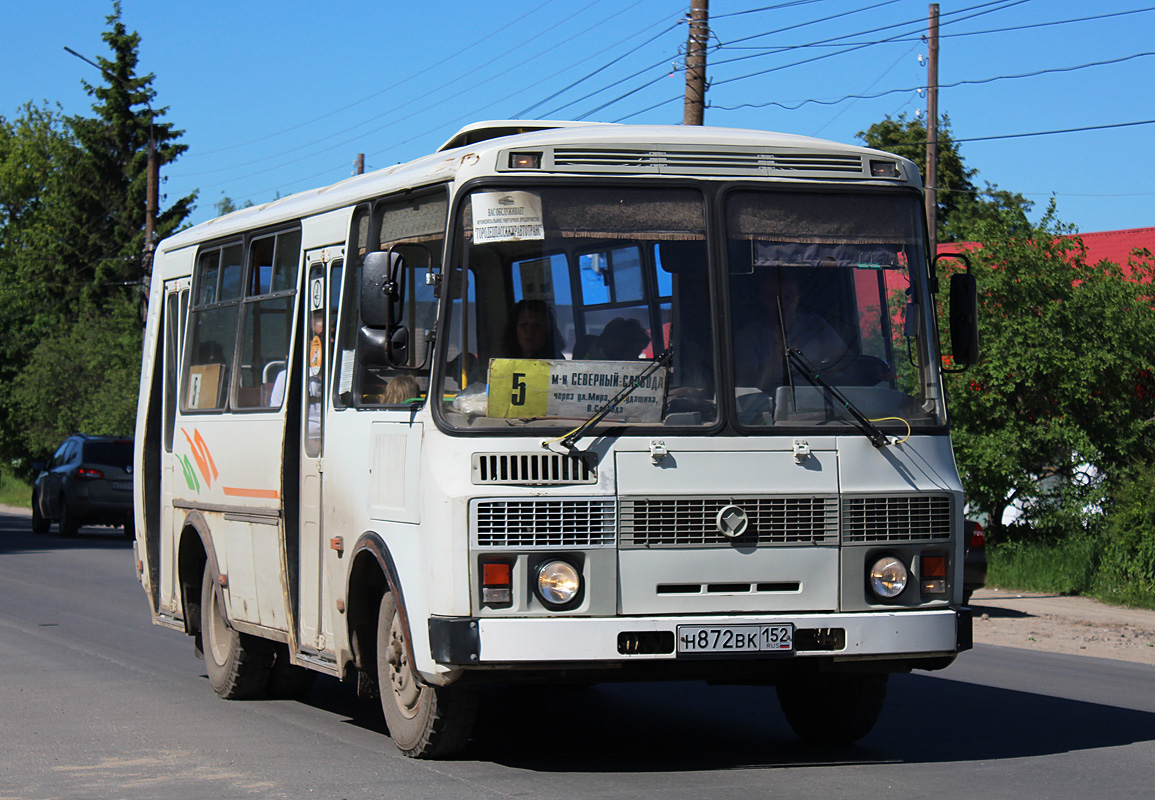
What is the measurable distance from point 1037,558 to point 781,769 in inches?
526

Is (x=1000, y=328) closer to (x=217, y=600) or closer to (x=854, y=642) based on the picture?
(x=217, y=600)

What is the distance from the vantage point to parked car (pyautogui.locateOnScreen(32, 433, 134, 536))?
2856 centimetres

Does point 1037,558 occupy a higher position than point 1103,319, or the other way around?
point 1103,319

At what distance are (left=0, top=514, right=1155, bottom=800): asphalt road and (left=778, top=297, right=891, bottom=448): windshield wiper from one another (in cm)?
155

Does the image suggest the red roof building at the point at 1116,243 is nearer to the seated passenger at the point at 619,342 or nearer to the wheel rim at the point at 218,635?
the wheel rim at the point at 218,635

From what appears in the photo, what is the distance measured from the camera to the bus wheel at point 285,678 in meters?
10.3

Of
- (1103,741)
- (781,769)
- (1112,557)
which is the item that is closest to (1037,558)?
(1112,557)

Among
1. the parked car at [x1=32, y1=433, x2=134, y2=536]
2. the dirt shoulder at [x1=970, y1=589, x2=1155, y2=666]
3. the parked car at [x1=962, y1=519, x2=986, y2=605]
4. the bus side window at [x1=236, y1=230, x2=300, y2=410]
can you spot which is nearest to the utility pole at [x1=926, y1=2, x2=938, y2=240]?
the dirt shoulder at [x1=970, y1=589, x2=1155, y2=666]

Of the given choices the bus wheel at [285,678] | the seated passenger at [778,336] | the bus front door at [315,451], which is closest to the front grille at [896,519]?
the seated passenger at [778,336]

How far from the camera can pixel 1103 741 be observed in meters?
8.53

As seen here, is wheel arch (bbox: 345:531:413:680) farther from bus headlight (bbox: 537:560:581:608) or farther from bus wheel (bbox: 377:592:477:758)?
bus headlight (bbox: 537:560:581:608)

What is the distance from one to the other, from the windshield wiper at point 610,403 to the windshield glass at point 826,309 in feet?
1.12

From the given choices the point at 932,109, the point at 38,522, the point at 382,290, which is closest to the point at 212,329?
the point at 382,290

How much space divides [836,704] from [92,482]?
891 inches
